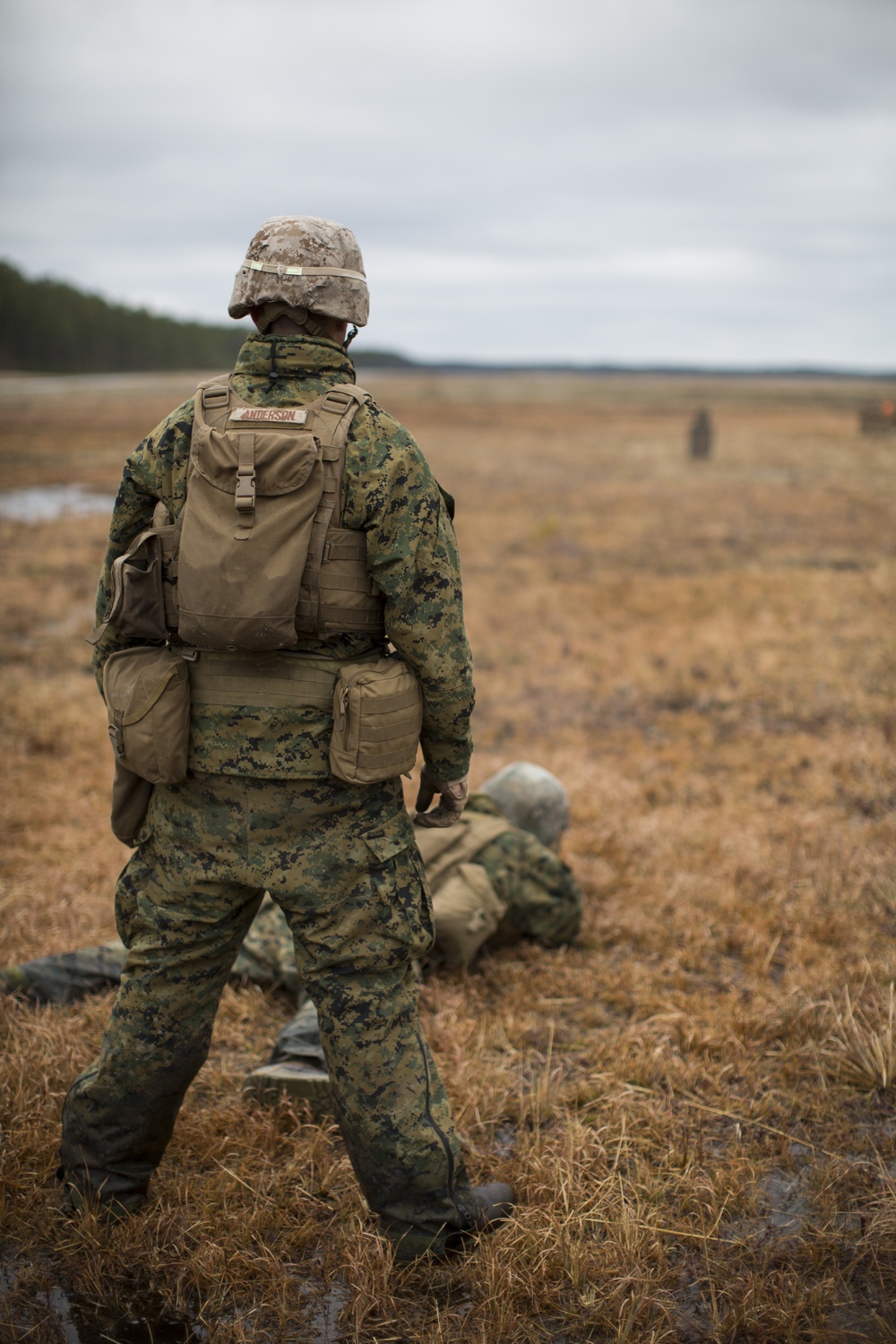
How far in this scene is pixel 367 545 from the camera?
2.47 meters

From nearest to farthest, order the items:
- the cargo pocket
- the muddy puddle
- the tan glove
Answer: the cargo pocket, the tan glove, the muddy puddle

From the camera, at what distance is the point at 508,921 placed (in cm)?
442

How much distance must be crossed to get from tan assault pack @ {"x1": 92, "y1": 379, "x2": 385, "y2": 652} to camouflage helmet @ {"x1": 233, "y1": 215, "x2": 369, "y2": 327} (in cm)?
23

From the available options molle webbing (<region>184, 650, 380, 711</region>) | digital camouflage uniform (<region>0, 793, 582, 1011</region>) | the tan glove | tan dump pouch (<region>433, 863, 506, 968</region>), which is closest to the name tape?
molle webbing (<region>184, 650, 380, 711</region>)

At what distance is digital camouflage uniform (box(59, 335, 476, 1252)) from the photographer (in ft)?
8.29

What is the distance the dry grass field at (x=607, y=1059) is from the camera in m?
2.58

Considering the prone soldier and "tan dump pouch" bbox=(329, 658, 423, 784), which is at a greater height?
"tan dump pouch" bbox=(329, 658, 423, 784)

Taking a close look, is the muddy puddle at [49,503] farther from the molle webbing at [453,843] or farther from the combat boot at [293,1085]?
the combat boot at [293,1085]

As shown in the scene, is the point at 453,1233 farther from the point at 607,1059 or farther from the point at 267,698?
the point at 267,698

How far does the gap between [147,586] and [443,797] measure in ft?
3.41

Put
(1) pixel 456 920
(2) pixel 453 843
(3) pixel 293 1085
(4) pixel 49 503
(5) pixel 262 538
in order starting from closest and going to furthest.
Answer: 1. (5) pixel 262 538
2. (3) pixel 293 1085
3. (1) pixel 456 920
4. (2) pixel 453 843
5. (4) pixel 49 503

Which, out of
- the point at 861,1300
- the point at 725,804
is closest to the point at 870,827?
the point at 725,804

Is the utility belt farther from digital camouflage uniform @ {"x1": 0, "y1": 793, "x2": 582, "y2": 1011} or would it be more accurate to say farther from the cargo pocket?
digital camouflage uniform @ {"x1": 0, "y1": 793, "x2": 582, "y2": 1011}

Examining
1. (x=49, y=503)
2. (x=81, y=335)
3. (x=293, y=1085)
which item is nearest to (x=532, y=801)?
(x=293, y=1085)
